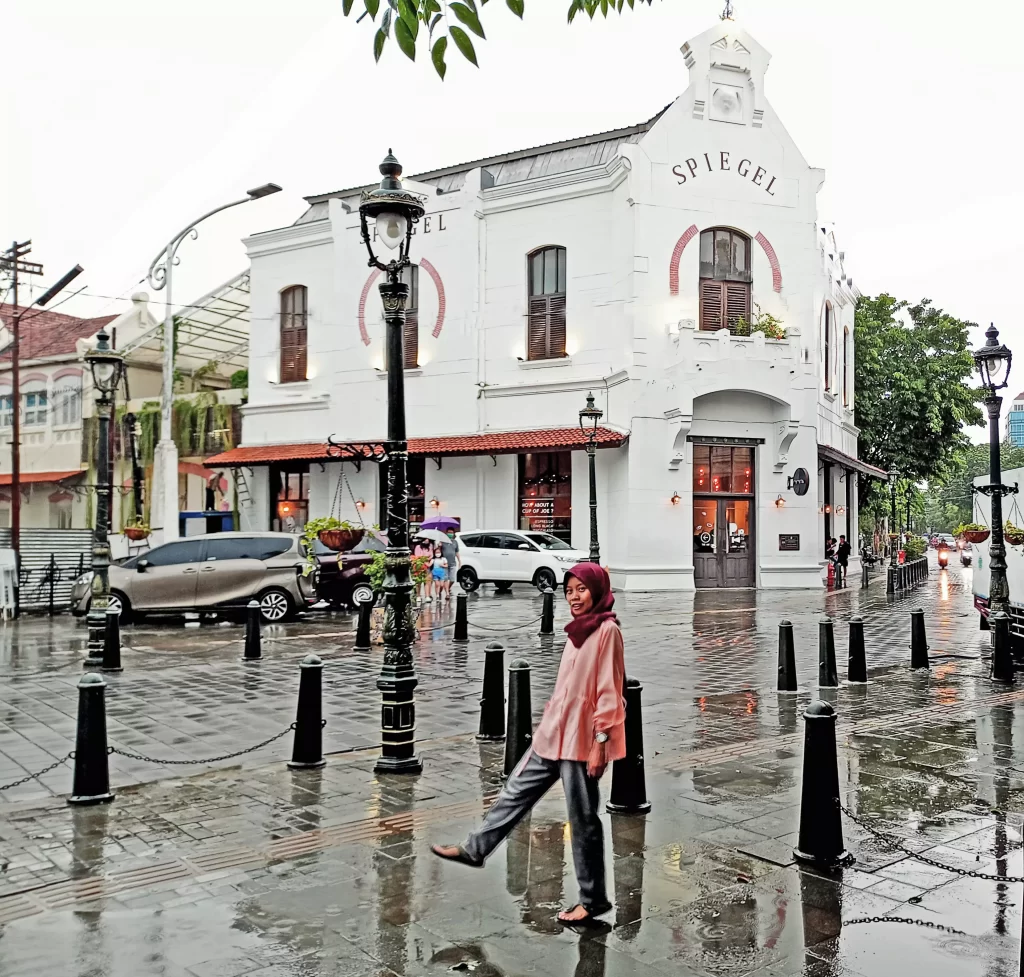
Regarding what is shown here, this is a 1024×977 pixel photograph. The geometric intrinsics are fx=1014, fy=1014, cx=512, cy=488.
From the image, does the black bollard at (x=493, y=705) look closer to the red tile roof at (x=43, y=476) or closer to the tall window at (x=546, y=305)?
the tall window at (x=546, y=305)

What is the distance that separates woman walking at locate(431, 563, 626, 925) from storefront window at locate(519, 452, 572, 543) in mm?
24153

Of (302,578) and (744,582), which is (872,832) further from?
(744,582)

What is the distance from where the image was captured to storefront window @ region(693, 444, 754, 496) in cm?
2900

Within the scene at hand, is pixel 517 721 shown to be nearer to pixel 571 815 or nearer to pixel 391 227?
pixel 571 815

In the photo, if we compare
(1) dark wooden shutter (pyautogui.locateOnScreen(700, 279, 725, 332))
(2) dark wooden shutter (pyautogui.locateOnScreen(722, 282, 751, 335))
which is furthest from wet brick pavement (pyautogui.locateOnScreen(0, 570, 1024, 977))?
(2) dark wooden shutter (pyautogui.locateOnScreen(722, 282, 751, 335))

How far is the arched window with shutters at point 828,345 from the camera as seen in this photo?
33.6 m

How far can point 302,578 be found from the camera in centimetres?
1956

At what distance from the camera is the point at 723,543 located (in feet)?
95.6

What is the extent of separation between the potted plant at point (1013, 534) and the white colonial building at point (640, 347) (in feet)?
41.1

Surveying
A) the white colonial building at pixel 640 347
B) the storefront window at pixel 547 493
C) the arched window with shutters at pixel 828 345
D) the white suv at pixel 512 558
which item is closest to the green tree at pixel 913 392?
the arched window with shutters at pixel 828 345

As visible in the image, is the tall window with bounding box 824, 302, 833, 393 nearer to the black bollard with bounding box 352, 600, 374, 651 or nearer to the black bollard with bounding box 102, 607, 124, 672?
the black bollard with bounding box 352, 600, 374, 651

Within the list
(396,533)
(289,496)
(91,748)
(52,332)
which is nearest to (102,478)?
(396,533)

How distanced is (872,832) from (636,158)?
24.8 meters

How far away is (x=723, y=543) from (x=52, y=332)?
30.9 metres
